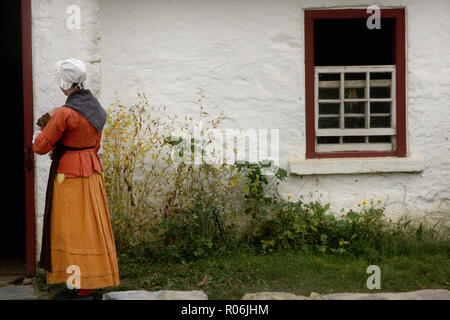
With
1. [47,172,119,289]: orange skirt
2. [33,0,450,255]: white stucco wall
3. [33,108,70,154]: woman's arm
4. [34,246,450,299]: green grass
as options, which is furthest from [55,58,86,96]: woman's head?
[34,246,450,299]: green grass

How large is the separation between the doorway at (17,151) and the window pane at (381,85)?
12.6 ft

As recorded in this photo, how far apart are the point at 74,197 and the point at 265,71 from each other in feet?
8.74

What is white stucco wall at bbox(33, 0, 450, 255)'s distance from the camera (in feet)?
17.5

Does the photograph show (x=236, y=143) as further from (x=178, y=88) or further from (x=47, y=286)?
(x=47, y=286)

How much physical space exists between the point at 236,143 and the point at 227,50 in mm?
1060

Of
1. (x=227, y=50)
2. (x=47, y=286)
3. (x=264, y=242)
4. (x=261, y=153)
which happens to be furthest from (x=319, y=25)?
(x=47, y=286)

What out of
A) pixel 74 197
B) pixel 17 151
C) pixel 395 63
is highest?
pixel 395 63

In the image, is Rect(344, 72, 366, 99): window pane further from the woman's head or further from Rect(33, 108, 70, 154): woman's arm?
Rect(33, 108, 70, 154): woman's arm

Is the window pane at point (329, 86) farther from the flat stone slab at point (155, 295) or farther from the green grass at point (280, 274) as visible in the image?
the flat stone slab at point (155, 295)

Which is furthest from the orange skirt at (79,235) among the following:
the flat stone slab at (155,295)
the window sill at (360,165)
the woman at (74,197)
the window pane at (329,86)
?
the window pane at (329,86)

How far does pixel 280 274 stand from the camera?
450 cm

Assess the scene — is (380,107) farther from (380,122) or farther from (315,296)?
(315,296)

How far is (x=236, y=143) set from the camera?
5.45 metres

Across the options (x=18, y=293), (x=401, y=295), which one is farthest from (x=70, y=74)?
(x=401, y=295)
